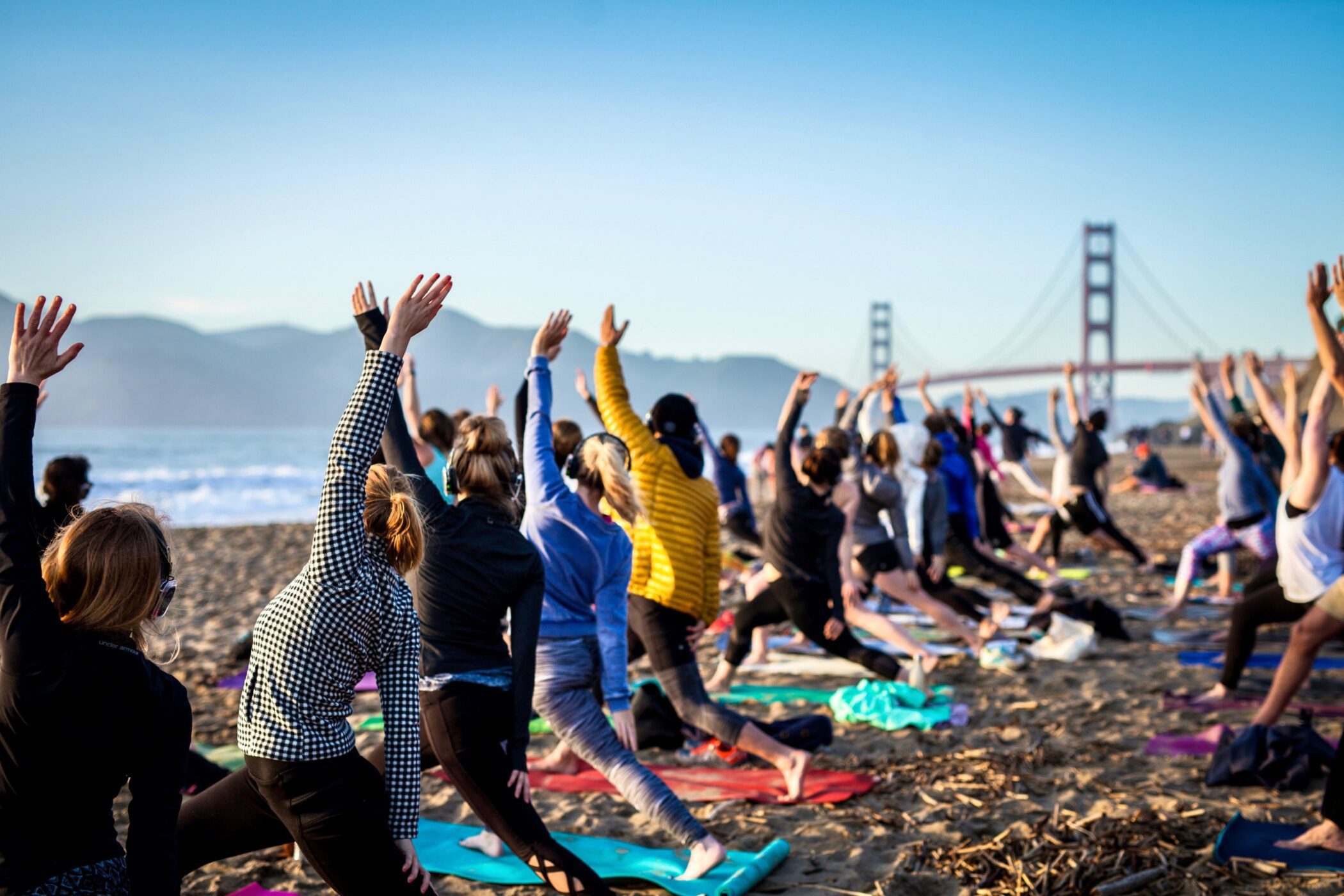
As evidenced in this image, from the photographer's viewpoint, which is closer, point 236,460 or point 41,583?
point 41,583

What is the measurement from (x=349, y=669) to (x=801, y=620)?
313 centimetres

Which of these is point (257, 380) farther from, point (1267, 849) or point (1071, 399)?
point (1267, 849)

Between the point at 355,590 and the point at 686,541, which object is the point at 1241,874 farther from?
the point at 355,590

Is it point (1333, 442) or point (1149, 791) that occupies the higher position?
point (1333, 442)

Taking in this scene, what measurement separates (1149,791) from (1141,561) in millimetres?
6618

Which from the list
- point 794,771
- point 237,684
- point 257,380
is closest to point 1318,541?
point 794,771

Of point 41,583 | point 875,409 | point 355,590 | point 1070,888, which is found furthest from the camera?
point 875,409

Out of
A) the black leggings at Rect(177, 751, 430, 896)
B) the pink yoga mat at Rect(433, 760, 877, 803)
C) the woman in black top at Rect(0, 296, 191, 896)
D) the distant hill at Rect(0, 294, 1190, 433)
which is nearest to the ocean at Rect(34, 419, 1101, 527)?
the woman in black top at Rect(0, 296, 191, 896)

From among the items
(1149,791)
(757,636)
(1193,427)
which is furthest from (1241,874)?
(1193,427)

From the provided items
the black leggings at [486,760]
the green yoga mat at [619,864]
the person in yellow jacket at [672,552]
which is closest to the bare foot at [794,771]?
the person in yellow jacket at [672,552]

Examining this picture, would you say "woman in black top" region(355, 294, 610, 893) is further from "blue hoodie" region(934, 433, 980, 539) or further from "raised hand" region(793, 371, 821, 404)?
"blue hoodie" region(934, 433, 980, 539)

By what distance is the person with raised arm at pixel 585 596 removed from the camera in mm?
3115

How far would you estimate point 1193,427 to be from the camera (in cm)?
4631

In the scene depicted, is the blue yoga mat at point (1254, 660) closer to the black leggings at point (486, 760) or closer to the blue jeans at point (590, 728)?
the blue jeans at point (590, 728)
